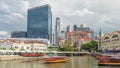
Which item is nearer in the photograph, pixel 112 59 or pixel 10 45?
pixel 112 59

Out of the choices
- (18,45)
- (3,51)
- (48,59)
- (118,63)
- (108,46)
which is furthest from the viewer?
(18,45)

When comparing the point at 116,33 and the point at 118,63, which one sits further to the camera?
the point at 116,33

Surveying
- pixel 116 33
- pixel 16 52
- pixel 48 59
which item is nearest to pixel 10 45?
pixel 16 52

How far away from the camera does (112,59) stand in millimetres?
74625

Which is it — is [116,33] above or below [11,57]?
above

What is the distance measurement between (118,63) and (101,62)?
465cm

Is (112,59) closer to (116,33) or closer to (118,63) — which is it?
(118,63)

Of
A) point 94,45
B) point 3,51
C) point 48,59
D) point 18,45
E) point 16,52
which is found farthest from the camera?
point 94,45

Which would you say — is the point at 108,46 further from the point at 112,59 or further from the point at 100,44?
the point at 112,59

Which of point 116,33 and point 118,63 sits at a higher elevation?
point 116,33

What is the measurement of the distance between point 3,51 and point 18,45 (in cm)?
4104

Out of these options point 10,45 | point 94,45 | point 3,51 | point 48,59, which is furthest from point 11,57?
point 94,45

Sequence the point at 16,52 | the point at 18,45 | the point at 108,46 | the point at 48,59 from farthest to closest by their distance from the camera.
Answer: the point at 18,45 → the point at 108,46 → the point at 16,52 → the point at 48,59

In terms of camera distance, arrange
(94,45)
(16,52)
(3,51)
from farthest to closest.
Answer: (94,45) → (16,52) → (3,51)
